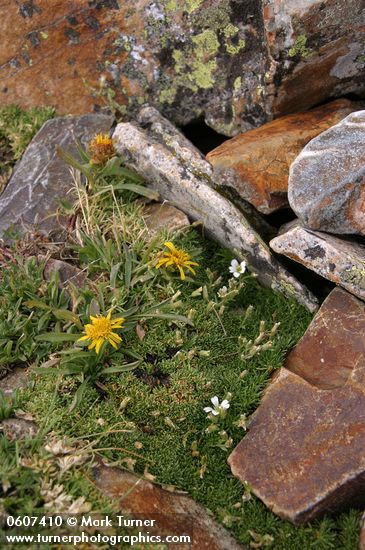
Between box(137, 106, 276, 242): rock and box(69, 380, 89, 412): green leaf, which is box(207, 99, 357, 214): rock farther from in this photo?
box(69, 380, 89, 412): green leaf

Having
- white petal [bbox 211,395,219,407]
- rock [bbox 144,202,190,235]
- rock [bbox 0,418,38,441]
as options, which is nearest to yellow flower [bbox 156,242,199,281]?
rock [bbox 144,202,190,235]

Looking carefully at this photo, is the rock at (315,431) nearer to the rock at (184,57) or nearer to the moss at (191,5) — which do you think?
the rock at (184,57)

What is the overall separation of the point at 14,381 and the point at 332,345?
226 centimetres

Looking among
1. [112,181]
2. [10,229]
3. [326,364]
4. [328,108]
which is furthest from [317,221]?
[10,229]

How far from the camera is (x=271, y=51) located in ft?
16.4

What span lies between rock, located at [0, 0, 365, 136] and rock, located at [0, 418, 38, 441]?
10.4 feet

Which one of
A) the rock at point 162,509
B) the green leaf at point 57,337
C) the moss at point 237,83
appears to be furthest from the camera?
the moss at point 237,83

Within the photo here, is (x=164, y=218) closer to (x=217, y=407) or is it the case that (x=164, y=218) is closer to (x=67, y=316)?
(x=67, y=316)

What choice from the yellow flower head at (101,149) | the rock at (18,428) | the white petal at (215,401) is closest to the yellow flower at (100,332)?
the rock at (18,428)

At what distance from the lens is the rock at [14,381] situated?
439cm

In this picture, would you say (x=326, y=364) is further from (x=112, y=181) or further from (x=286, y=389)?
(x=112, y=181)

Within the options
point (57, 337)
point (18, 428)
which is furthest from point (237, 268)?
point (18, 428)

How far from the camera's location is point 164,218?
534cm

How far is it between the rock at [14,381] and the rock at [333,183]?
7.51 ft
